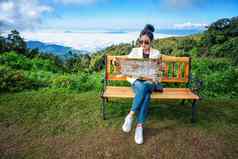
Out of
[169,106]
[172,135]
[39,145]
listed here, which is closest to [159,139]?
[172,135]

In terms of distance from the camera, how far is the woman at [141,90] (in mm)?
3652

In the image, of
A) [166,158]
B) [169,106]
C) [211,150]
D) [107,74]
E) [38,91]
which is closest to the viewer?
[166,158]

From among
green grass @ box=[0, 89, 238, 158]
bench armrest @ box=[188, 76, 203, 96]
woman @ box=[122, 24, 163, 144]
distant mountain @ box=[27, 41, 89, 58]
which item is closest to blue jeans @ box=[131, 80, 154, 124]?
woman @ box=[122, 24, 163, 144]

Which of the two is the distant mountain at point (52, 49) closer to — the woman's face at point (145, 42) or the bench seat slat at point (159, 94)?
the bench seat slat at point (159, 94)

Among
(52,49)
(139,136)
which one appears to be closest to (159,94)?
(139,136)

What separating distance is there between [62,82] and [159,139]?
3191 millimetres

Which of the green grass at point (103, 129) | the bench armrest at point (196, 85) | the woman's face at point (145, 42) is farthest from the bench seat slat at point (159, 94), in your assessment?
the woman's face at point (145, 42)

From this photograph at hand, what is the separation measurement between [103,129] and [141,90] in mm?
913

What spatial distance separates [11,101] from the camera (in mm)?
5000

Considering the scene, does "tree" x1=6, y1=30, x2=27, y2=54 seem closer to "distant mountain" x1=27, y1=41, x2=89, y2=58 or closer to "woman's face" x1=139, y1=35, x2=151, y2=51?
"distant mountain" x1=27, y1=41, x2=89, y2=58

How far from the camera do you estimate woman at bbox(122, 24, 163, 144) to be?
3652 millimetres

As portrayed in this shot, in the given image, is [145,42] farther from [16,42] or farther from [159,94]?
A: [16,42]

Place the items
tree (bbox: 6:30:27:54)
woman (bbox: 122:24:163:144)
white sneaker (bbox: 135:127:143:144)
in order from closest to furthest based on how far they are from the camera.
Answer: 1. white sneaker (bbox: 135:127:143:144)
2. woman (bbox: 122:24:163:144)
3. tree (bbox: 6:30:27:54)

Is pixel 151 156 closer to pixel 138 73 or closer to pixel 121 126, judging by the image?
pixel 121 126
